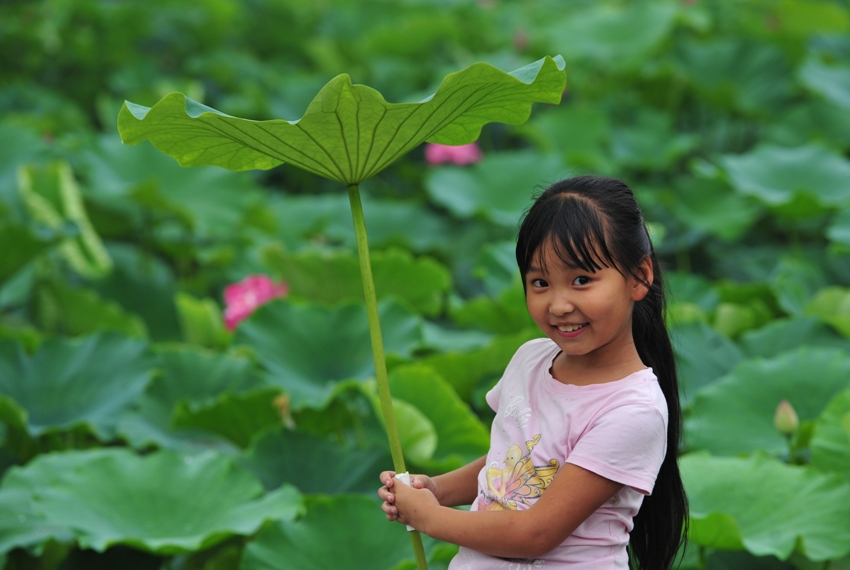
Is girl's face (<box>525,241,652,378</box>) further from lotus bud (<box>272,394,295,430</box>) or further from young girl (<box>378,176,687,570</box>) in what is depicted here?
lotus bud (<box>272,394,295,430</box>)

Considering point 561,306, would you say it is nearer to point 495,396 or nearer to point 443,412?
point 495,396

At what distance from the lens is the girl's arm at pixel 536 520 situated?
0.86m

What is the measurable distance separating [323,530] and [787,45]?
3447 millimetres

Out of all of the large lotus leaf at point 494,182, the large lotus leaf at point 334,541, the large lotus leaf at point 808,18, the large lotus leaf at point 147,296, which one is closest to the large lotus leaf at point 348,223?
the large lotus leaf at point 494,182

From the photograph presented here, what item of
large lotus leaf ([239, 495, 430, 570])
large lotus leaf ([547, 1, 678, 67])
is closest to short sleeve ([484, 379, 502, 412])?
large lotus leaf ([239, 495, 430, 570])

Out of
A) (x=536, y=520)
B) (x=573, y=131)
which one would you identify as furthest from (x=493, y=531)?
(x=573, y=131)

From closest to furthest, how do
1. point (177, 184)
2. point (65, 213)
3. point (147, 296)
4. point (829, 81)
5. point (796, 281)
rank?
point (796, 281)
point (65, 213)
point (147, 296)
point (177, 184)
point (829, 81)

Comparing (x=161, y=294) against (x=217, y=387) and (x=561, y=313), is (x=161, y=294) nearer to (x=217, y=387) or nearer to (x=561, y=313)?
(x=217, y=387)

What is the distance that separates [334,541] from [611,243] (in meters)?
0.90

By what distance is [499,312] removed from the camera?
92.5 inches

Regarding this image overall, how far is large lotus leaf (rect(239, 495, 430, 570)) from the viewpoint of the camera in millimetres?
1530

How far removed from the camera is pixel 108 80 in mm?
4648

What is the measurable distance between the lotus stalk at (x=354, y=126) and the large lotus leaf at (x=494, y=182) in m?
2.17

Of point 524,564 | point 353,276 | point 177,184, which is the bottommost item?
point 524,564
